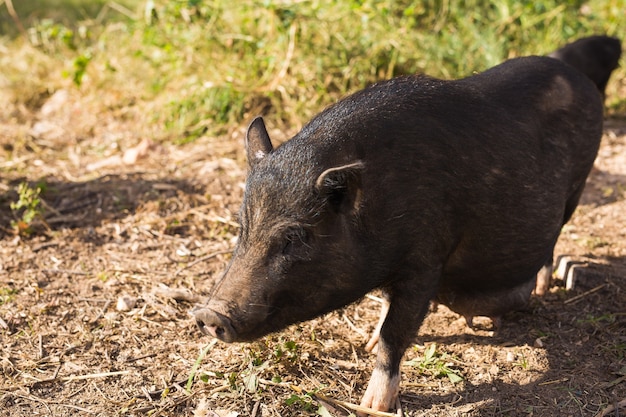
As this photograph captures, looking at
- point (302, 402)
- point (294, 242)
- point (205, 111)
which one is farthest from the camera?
point (205, 111)

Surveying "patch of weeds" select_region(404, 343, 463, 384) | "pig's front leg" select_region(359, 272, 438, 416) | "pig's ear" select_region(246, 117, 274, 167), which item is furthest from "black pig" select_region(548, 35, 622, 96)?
"pig's ear" select_region(246, 117, 274, 167)

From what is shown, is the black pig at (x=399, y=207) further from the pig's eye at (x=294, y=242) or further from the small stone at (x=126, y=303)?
the small stone at (x=126, y=303)

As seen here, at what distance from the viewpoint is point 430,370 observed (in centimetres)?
433

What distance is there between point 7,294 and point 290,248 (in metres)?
2.20

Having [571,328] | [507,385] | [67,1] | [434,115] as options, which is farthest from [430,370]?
[67,1]

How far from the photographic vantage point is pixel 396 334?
3.91 m

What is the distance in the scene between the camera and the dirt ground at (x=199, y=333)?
4031 mm

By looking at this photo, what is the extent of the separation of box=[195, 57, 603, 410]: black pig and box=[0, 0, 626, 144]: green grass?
3.39 metres

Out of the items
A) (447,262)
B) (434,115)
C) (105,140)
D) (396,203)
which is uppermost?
(434,115)

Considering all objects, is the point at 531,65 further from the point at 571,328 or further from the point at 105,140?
the point at 105,140

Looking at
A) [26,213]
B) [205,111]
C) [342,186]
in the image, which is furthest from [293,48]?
[342,186]

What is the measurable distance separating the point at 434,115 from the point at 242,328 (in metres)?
1.42

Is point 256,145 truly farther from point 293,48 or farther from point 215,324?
point 293,48

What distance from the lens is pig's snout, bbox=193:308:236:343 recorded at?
11.4 feet
